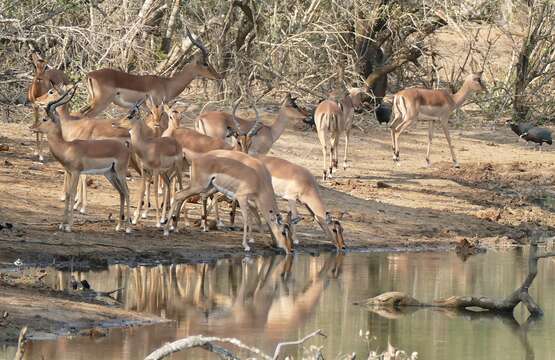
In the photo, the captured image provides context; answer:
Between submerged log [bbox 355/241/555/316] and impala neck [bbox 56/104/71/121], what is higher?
impala neck [bbox 56/104/71/121]

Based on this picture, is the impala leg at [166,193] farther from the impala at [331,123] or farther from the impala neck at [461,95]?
the impala neck at [461,95]

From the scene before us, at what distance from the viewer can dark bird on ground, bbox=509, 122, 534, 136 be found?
2297 centimetres

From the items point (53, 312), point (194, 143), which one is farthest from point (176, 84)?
point (53, 312)

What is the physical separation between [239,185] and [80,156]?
1685 millimetres

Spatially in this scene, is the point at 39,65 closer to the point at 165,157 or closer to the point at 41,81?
the point at 41,81

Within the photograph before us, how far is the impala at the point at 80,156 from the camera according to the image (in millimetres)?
13156

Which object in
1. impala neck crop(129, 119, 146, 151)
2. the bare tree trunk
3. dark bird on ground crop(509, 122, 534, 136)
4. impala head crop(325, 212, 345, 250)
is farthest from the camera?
Result: dark bird on ground crop(509, 122, 534, 136)

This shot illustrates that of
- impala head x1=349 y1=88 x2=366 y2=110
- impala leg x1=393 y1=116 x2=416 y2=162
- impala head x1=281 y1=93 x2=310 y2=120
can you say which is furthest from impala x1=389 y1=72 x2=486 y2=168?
impala head x1=281 y1=93 x2=310 y2=120

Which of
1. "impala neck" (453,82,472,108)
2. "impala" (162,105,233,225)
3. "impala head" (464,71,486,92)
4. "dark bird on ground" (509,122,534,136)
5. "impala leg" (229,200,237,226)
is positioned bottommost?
"impala leg" (229,200,237,226)

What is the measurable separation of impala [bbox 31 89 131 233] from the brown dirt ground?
1.33ft

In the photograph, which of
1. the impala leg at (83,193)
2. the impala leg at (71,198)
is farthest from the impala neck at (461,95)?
the impala leg at (71,198)

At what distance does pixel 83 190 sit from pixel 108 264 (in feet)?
6.49

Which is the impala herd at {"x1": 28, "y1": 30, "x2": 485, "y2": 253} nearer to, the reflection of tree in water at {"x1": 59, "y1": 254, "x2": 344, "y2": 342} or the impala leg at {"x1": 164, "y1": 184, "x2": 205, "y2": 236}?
the impala leg at {"x1": 164, "y1": 184, "x2": 205, "y2": 236}

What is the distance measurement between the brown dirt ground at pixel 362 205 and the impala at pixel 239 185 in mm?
270
